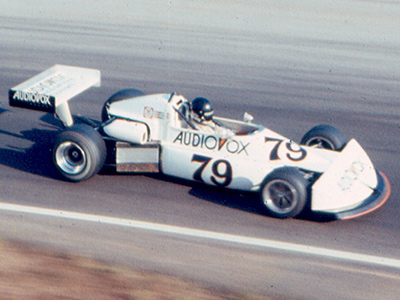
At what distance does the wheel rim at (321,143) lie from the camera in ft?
26.9

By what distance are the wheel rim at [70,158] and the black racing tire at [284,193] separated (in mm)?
2463

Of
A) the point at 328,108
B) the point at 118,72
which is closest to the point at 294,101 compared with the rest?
the point at 328,108

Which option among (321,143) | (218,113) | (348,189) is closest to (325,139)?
(321,143)

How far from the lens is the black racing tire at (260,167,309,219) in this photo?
680 centimetres

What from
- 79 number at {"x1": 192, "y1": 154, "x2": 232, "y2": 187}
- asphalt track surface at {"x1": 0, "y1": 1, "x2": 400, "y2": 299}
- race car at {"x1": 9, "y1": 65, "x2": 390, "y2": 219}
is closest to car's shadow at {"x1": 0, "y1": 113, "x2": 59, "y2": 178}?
asphalt track surface at {"x1": 0, "y1": 1, "x2": 400, "y2": 299}

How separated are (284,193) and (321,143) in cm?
164

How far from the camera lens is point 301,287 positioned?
19.0ft

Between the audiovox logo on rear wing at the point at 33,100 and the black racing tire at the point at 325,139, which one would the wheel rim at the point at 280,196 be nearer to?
the black racing tire at the point at 325,139

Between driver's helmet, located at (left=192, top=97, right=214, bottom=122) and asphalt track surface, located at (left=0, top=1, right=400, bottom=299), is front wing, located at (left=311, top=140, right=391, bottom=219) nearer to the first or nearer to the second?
asphalt track surface, located at (left=0, top=1, right=400, bottom=299)

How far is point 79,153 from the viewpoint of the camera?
7.74 m

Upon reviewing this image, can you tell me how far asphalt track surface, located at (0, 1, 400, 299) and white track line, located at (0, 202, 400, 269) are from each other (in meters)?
0.02

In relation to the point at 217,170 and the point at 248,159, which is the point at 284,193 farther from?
the point at 217,170

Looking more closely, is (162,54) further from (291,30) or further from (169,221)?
(169,221)

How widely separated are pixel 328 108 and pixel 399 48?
24.5 ft
